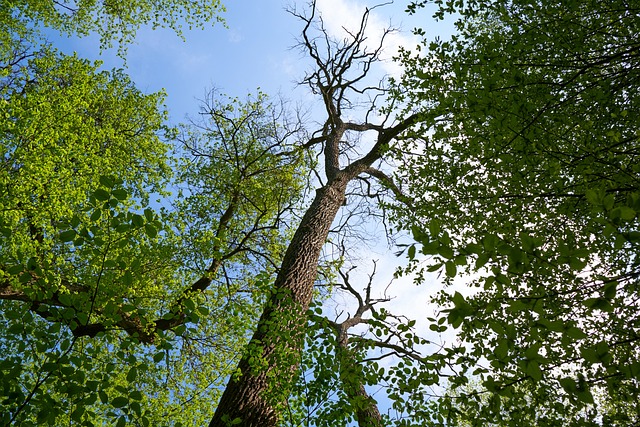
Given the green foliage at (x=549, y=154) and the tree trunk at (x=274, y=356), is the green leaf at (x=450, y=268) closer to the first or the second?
the green foliage at (x=549, y=154)

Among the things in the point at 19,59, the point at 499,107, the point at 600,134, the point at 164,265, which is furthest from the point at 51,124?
the point at 600,134

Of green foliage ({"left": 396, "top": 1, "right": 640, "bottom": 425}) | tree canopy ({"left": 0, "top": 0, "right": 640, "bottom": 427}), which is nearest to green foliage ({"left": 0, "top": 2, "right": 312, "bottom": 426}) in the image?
tree canopy ({"left": 0, "top": 0, "right": 640, "bottom": 427})

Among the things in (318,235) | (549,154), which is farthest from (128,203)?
(549,154)

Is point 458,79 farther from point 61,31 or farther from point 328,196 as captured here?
point 61,31

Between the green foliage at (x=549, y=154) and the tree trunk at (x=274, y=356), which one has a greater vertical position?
the green foliage at (x=549, y=154)

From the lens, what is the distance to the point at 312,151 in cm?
1404

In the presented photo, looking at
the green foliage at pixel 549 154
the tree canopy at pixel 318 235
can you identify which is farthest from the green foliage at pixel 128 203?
the green foliage at pixel 549 154

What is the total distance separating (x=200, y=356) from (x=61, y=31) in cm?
1076

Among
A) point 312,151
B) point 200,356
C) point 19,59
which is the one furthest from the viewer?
point 312,151

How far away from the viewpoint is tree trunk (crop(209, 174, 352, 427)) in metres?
5.53

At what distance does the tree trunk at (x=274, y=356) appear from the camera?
553 cm

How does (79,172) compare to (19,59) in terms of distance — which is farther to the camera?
(19,59)

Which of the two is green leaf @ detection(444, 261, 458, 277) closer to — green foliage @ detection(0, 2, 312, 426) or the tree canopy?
the tree canopy

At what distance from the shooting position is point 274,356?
605 cm
